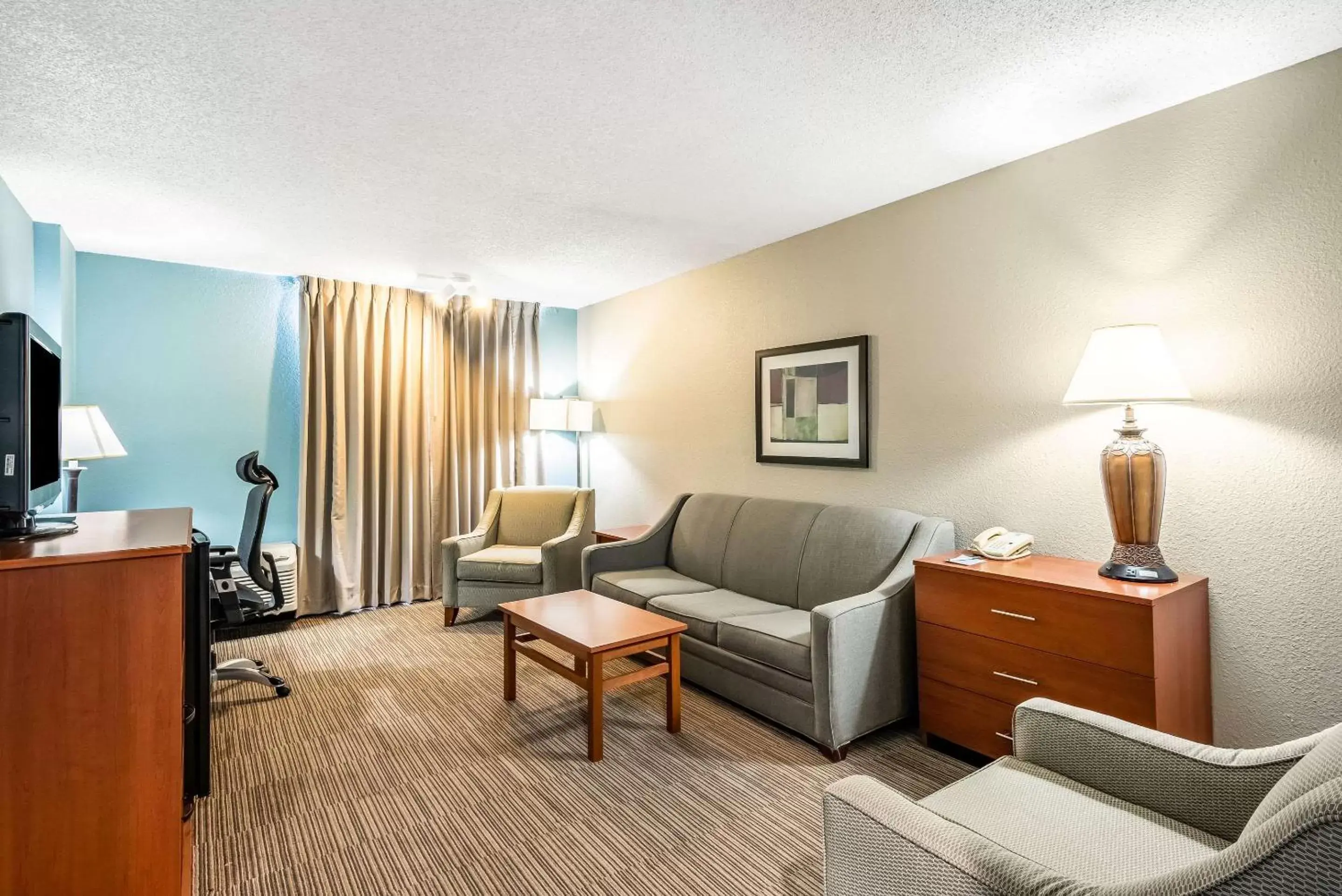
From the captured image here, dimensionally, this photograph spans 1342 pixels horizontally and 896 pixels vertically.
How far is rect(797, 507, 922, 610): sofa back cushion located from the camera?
10.2 feet

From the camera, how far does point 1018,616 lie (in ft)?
7.84

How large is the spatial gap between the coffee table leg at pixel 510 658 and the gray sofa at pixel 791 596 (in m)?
0.70

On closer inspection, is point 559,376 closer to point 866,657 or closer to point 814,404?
point 814,404

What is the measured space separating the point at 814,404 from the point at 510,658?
207 centimetres

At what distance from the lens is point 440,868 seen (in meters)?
1.98

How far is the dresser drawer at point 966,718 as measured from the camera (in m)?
2.45

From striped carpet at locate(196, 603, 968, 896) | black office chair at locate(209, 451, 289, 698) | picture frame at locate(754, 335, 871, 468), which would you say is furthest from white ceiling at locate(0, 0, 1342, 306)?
striped carpet at locate(196, 603, 968, 896)

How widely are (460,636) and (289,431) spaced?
76.4 inches

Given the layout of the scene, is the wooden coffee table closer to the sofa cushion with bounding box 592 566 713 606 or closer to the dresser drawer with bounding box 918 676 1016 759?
the sofa cushion with bounding box 592 566 713 606

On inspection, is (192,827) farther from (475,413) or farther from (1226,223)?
(1226,223)

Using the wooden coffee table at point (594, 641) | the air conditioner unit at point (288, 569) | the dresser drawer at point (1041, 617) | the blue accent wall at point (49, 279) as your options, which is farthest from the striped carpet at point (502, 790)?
the blue accent wall at point (49, 279)

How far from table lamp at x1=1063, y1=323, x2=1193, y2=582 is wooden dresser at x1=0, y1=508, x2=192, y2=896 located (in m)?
2.76

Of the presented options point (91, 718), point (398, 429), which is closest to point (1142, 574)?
point (91, 718)

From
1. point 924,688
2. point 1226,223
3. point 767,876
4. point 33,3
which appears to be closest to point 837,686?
point 924,688
